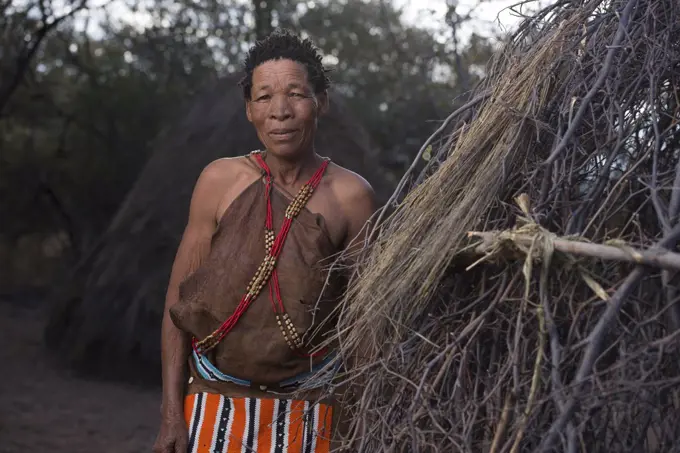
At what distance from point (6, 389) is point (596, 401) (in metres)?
7.45

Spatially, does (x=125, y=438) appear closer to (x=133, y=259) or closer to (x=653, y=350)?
(x=133, y=259)

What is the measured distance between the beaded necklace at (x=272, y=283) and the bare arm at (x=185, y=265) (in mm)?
129

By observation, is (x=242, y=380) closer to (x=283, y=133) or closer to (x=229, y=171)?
(x=229, y=171)

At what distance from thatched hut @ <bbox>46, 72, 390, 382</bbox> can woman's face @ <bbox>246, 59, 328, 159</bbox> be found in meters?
4.88

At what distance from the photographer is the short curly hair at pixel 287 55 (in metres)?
2.52

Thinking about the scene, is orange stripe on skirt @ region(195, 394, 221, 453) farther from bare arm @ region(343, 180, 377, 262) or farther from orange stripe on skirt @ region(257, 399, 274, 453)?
bare arm @ region(343, 180, 377, 262)

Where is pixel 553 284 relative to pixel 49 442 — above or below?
above

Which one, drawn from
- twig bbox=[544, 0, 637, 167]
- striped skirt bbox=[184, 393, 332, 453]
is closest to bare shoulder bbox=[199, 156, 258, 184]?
striped skirt bbox=[184, 393, 332, 453]

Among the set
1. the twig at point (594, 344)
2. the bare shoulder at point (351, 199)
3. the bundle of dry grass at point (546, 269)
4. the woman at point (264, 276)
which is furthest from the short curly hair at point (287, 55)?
the twig at point (594, 344)

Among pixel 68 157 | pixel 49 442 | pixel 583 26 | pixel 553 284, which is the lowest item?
pixel 49 442

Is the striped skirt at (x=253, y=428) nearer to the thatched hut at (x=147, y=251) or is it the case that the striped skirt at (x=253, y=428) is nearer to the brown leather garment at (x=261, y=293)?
the brown leather garment at (x=261, y=293)

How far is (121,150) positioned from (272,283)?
10.2 metres

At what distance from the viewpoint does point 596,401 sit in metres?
1.50

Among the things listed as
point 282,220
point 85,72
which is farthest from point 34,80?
point 282,220
